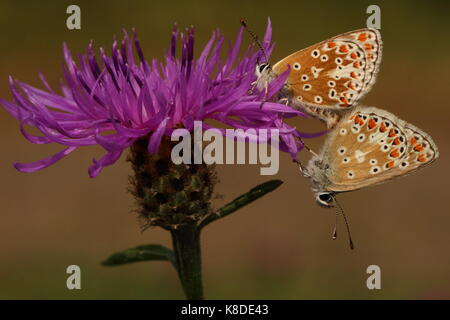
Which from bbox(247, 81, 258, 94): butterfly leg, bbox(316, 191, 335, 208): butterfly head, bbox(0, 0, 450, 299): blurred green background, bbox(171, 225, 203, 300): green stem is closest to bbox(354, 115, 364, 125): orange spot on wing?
bbox(316, 191, 335, 208): butterfly head

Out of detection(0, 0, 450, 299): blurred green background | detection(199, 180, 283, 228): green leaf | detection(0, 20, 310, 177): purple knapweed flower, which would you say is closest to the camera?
detection(0, 20, 310, 177): purple knapweed flower

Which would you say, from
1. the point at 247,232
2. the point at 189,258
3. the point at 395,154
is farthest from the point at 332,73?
the point at 247,232

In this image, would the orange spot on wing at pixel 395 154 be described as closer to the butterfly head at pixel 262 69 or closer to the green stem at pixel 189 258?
the butterfly head at pixel 262 69

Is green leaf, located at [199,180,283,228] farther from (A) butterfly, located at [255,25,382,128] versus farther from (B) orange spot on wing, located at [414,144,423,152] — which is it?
(B) orange spot on wing, located at [414,144,423,152]

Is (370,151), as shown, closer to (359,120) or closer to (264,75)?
(359,120)

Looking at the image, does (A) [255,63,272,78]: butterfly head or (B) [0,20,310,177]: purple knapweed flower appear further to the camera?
(A) [255,63,272,78]: butterfly head

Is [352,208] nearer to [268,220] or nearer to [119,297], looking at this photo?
[268,220]
